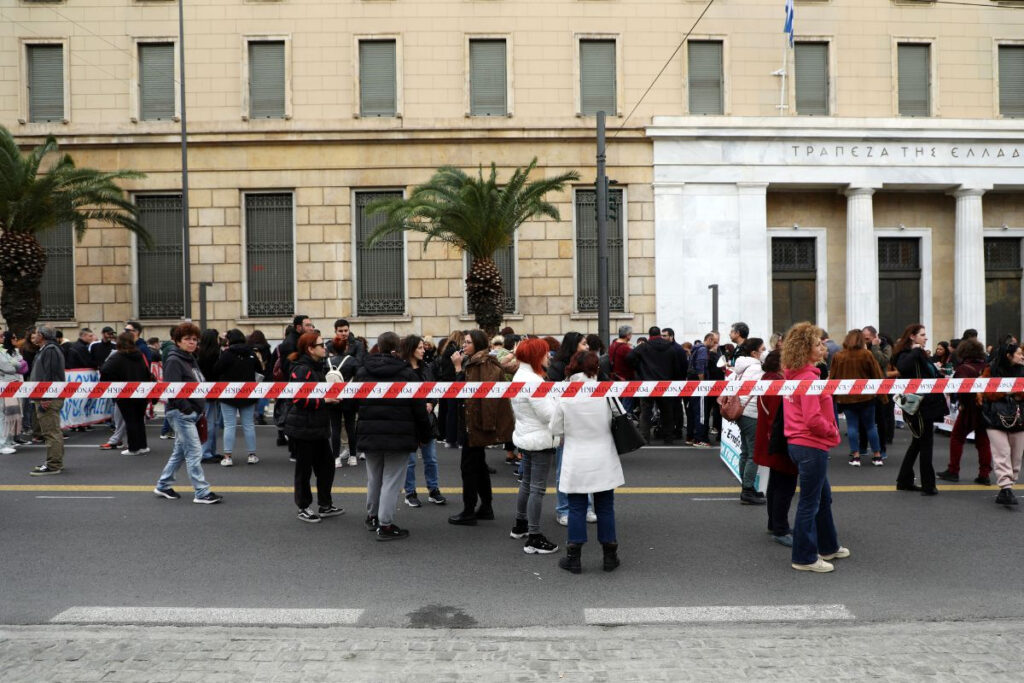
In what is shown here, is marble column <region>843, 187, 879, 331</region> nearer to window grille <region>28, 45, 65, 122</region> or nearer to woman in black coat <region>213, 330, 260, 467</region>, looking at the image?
woman in black coat <region>213, 330, 260, 467</region>

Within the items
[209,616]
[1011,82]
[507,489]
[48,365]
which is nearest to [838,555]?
[507,489]

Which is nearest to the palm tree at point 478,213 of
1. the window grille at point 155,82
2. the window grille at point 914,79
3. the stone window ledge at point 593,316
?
the stone window ledge at point 593,316

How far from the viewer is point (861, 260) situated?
79.6ft

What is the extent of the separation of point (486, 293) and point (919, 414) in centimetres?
1279

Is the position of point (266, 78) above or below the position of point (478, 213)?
above

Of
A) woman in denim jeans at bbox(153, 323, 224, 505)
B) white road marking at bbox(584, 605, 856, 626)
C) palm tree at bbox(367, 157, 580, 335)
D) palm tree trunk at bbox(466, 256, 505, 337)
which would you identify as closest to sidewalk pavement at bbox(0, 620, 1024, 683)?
white road marking at bbox(584, 605, 856, 626)

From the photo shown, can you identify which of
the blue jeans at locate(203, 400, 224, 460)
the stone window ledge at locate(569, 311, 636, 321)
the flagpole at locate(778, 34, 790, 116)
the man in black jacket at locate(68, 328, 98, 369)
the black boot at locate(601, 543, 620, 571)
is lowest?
the black boot at locate(601, 543, 620, 571)

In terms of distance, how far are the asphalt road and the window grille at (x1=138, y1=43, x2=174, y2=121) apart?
16581mm

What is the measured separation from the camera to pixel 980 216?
24516mm

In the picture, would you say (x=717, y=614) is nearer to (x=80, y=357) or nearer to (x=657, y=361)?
(x=657, y=361)

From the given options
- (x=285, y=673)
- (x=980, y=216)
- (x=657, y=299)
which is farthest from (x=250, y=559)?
(x=980, y=216)

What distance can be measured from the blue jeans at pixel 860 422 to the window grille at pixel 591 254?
499 inches

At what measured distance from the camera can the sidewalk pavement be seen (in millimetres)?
4445

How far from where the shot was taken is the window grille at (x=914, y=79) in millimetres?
24422
